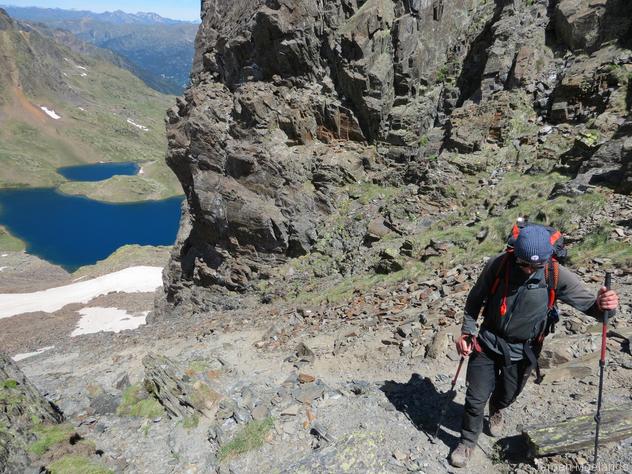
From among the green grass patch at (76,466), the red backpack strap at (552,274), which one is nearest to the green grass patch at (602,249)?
the red backpack strap at (552,274)

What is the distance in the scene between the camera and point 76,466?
624 centimetres

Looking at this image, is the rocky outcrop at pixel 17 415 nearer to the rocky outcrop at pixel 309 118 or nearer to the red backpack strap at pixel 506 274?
the red backpack strap at pixel 506 274

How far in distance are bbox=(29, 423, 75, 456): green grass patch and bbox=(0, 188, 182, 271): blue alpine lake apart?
80.6 m

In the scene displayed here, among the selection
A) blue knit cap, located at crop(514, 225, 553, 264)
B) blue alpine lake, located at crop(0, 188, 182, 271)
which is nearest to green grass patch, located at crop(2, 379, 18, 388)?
blue knit cap, located at crop(514, 225, 553, 264)

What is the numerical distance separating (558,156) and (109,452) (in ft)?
51.3

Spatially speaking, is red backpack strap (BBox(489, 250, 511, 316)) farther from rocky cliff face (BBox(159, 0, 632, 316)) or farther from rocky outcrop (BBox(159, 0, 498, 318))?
rocky outcrop (BBox(159, 0, 498, 318))

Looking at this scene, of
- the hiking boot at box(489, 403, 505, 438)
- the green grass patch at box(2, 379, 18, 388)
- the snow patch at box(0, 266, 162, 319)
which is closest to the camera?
the hiking boot at box(489, 403, 505, 438)

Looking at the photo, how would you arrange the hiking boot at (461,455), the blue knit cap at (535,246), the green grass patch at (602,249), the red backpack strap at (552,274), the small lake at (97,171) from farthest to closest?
the small lake at (97,171) → the green grass patch at (602,249) → the hiking boot at (461,455) → the red backpack strap at (552,274) → the blue knit cap at (535,246)

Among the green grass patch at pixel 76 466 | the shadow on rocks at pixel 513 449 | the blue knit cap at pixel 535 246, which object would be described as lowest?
the green grass patch at pixel 76 466

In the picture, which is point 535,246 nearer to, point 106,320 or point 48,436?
point 48,436

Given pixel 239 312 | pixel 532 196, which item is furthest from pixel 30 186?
pixel 532 196

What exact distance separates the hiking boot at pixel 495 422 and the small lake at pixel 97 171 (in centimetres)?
17913

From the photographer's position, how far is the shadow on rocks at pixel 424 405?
5789 millimetres

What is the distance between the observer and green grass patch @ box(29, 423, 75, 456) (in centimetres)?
644
